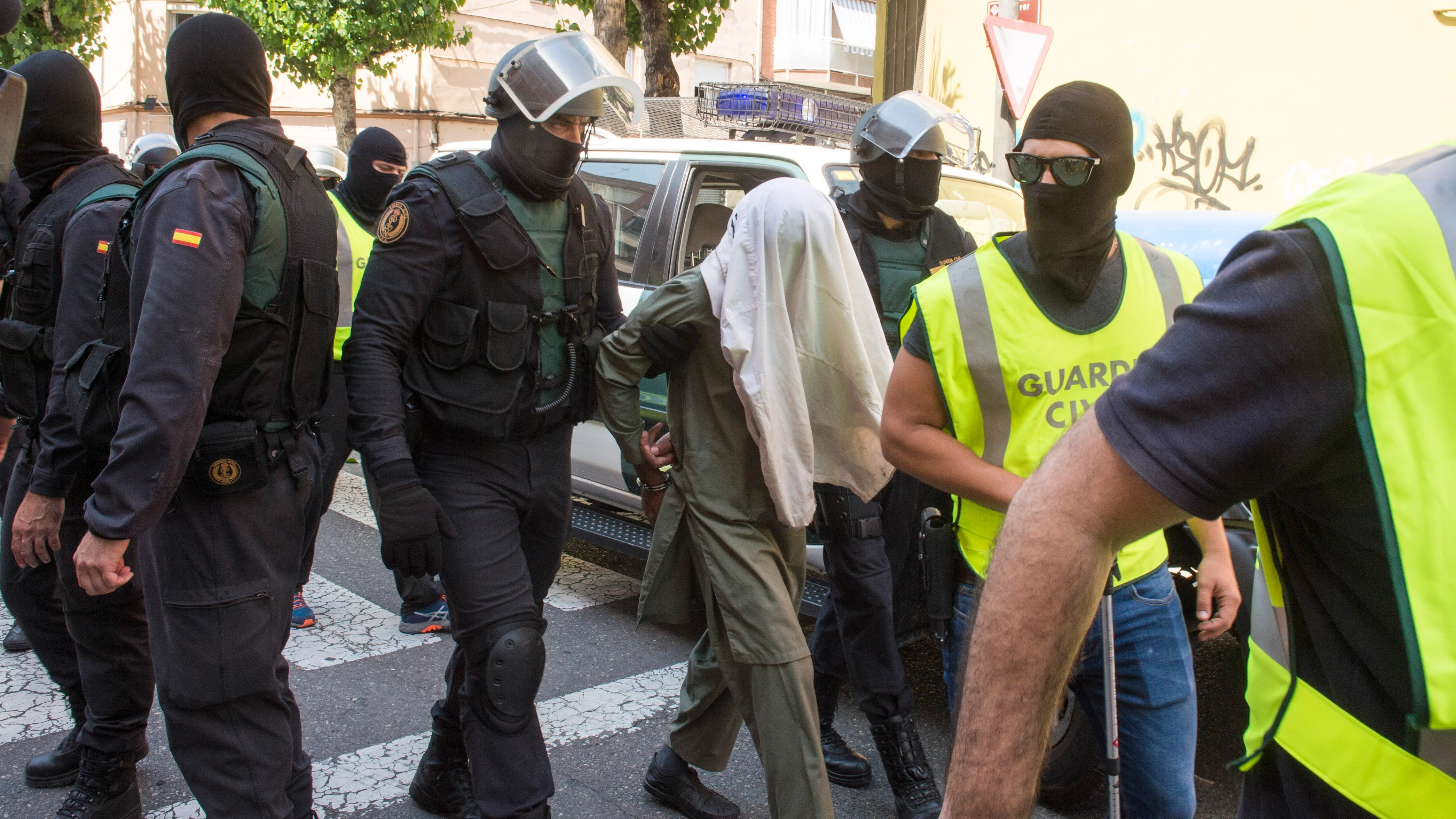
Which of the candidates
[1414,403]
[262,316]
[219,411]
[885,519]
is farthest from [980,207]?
[1414,403]

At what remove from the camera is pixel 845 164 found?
456 cm

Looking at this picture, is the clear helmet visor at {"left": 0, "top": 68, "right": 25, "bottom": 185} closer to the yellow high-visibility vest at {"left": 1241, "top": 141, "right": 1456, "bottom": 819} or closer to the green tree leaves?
the yellow high-visibility vest at {"left": 1241, "top": 141, "right": 1456, "bottom": 819}

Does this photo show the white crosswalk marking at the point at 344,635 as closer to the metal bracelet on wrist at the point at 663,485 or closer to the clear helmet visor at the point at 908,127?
the metal bracelet on wrist at the point at 663,485

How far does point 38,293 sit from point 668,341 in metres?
1.78

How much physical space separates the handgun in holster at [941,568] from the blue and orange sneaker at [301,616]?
326 centimetres

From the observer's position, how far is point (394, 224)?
277 centimetres

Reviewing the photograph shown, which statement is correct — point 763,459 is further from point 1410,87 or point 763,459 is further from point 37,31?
point 37,31

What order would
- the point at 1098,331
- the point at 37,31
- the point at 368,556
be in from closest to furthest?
1. the point at 1098,331
2. the point at 368,556
3. the point at 37,31

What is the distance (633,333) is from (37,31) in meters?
18.1

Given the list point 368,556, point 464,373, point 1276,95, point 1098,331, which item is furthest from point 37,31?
point 1098,331

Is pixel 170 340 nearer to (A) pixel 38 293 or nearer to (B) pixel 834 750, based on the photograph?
(A) pixel 38 293

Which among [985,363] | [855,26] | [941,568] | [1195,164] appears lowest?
[941,568]

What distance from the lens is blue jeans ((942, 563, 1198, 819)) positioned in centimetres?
217

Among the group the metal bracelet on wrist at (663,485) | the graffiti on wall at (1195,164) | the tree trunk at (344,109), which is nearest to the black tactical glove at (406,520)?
the metal bracelet on wrist at (663,485)
